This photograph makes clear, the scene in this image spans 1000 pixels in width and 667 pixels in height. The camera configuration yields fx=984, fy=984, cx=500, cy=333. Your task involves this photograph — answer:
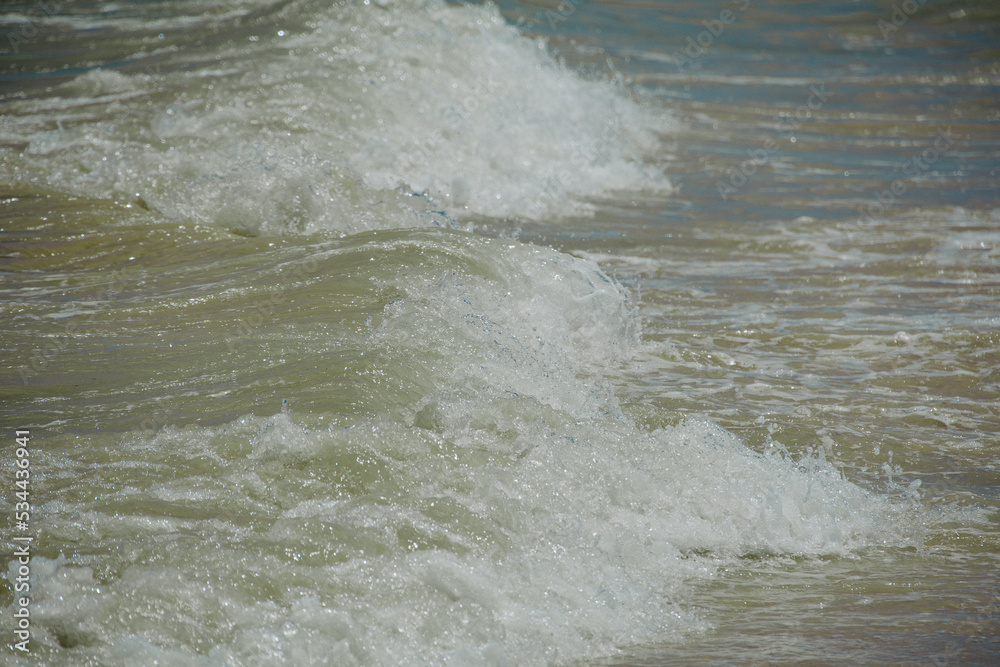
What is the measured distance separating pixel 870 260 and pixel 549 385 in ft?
15.5

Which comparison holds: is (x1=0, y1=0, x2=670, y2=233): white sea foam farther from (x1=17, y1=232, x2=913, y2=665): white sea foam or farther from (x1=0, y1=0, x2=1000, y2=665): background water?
(x1=17, y1=232, x2=913, y2=665): white sea foam

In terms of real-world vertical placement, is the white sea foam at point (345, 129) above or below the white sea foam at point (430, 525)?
above

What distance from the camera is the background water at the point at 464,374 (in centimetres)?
310

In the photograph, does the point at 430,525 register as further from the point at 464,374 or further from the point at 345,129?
the point at 345,129

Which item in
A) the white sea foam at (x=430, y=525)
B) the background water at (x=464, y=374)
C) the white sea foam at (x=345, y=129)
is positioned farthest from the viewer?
the white sea foam at (x=345, y=129)

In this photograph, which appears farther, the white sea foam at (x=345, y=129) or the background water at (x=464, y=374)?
the white sea foam at (x=345, y=129)

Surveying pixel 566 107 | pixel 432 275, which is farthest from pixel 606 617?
pixel 566 107

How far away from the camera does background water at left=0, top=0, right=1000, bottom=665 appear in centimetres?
310

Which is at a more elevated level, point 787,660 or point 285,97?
point 285,97

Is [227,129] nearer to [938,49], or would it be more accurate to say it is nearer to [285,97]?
[285,97]

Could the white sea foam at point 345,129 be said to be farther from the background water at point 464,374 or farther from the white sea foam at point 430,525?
the white sea foam at point 430,525

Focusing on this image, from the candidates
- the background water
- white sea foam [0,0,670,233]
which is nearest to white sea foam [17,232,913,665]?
the background water

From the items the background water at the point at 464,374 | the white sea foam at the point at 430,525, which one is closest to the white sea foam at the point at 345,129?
the background water at the point at 464,374

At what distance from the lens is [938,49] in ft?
73.1
